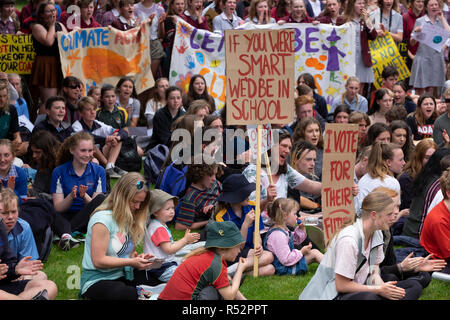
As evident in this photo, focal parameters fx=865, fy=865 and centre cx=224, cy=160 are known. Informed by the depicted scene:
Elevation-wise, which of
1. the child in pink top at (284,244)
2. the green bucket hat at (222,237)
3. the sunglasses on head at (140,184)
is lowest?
the child in pink top at (284,244)

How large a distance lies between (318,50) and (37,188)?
717 cm

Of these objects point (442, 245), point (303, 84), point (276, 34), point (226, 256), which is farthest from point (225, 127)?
point (226, 256)

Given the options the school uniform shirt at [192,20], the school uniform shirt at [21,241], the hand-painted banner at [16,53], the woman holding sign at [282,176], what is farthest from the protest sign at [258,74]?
the school uniform shirt at [192,20]

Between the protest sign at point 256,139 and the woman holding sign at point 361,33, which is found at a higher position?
the woman holding sign at point 361,33

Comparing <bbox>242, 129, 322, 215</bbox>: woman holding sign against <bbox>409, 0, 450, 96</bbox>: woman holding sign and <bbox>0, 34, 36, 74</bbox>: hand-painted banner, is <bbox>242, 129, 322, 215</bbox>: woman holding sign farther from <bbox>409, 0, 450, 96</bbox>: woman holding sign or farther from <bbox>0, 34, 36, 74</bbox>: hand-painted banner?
<bbox>409, 0, 450, 96</bbox>: woman holding sign

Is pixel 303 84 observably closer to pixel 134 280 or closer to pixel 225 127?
pixel 225 127

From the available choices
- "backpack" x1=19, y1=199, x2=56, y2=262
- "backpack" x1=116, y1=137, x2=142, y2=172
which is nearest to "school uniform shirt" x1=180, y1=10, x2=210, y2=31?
"backpack" x1=116, y1=137, x2=142, y2=172

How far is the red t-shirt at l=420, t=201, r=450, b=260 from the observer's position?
333 inches

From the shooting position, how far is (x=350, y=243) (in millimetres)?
6945

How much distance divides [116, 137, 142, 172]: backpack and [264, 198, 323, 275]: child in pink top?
423 centimetres

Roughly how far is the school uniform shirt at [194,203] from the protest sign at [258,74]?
1563 mm

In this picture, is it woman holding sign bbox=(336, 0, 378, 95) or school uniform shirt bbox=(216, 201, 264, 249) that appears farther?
woman holding sign bbox=(336, 0, 378, 95)

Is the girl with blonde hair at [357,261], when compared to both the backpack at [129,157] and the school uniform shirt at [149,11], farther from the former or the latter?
the school uniform shirt at [149,11]

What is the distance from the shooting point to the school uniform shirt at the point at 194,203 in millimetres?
10211
